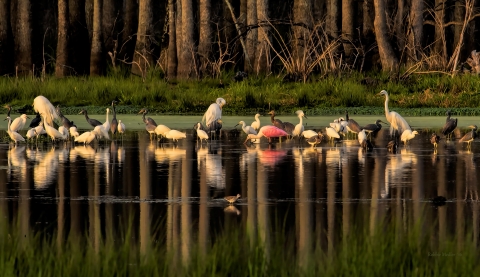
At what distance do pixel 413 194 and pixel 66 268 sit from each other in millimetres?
6143

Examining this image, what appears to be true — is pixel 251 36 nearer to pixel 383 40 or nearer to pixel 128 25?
pixel 383 40

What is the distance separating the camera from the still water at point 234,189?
1066 cm

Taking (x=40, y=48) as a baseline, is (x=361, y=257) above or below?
below

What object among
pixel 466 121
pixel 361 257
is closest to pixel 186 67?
pixel 466 121

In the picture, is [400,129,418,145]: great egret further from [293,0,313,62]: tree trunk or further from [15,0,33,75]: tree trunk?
→ [15,0,33,75]: tree trunk

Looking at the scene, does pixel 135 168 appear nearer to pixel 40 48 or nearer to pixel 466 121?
pixel 466 121

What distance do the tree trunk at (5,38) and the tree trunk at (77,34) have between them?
6.03 ft

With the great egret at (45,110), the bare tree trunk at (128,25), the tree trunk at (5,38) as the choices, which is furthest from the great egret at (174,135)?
the bare tree trunk at (128,25)

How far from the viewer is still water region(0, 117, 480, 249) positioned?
10.7 metres

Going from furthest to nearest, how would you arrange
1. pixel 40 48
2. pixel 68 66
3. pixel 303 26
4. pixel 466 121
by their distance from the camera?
pixel 40 48 → pixel 68 66 → pixel 303 26 → pixel 466 121

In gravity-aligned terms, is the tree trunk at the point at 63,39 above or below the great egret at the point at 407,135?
above

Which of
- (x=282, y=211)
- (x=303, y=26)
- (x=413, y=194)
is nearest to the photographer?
(x=282, y=211)

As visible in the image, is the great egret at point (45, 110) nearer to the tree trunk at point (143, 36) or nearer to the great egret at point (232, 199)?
the great egret at point (232, 199)

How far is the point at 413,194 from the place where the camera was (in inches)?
516
